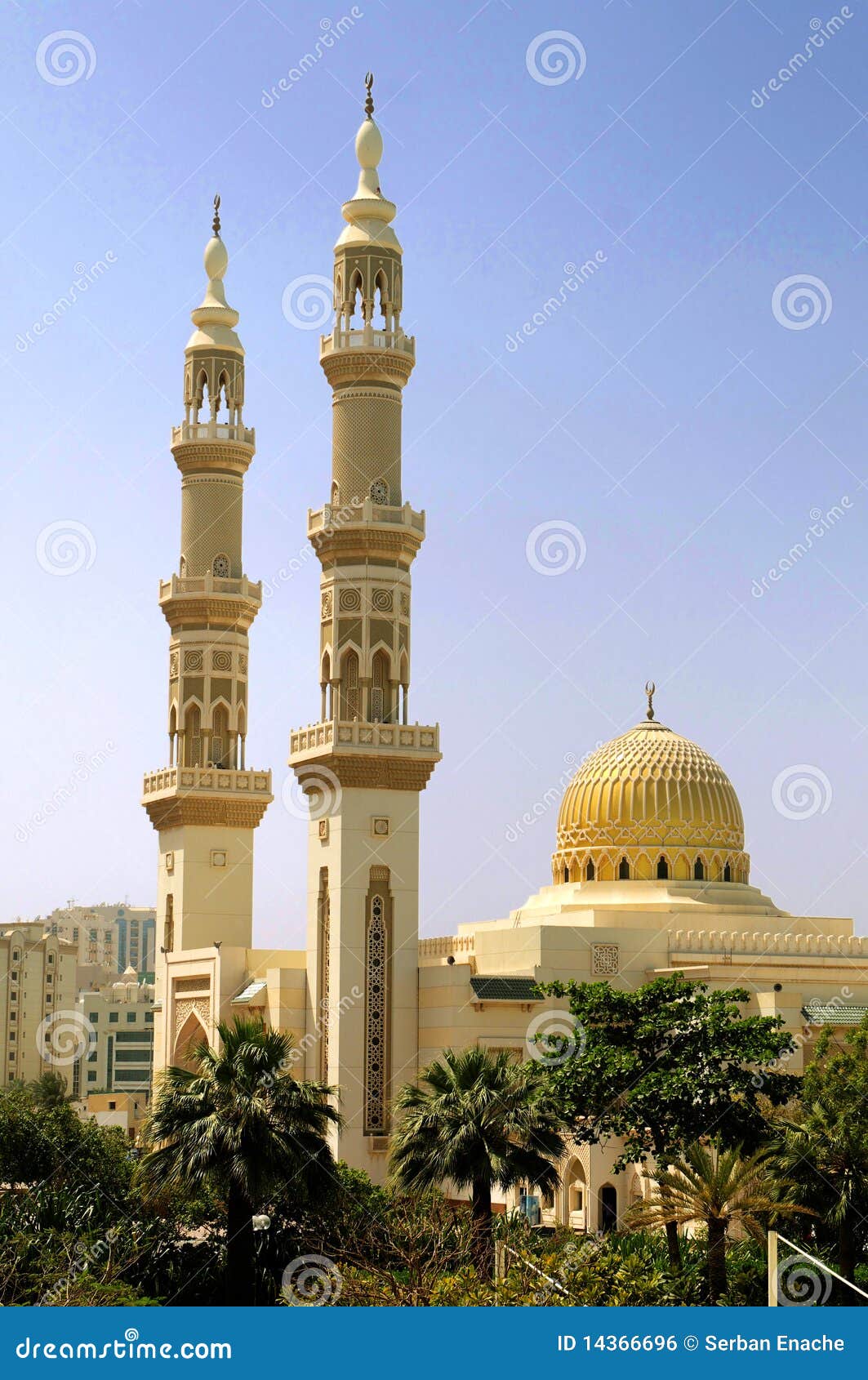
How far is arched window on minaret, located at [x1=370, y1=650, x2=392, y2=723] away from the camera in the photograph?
39875 millimetres

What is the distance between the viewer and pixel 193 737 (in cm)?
4722

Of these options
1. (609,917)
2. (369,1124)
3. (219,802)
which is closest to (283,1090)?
(369,1124)

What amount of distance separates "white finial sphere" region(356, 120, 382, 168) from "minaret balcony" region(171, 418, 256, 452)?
807 centimetres

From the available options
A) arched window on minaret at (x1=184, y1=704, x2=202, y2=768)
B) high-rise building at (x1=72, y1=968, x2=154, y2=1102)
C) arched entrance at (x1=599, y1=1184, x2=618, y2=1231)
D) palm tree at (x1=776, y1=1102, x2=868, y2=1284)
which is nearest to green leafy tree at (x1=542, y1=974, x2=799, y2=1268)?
palm tree at (x1=776, y1=1102, x2=868, y2=1284)

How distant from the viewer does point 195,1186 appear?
27.2 m

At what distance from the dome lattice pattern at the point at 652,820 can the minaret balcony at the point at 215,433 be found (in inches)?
444

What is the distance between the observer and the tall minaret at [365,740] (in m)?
38.4

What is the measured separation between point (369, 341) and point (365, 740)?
26.9 feet

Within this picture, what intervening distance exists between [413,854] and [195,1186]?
12871 millimetres

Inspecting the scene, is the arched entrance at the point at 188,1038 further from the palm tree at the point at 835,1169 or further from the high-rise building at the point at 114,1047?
the high-rise building at the point at 114,1047

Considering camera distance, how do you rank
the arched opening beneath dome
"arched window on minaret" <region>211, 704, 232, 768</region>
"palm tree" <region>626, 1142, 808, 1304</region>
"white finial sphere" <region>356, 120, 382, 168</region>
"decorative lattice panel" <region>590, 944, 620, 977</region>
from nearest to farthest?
"palm tree" <region>626, 1142, 808, 1304</region> < "decorative lattice panel" <region>590, 944, 620, 977</region> < "white finial sphere" <region>356, 120, 382, 168</region> < the arched opening beneath dome < "arched window on minaret" <region>211, 704, 232, 768</region>

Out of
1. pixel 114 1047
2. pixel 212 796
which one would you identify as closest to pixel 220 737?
pixel 212 796

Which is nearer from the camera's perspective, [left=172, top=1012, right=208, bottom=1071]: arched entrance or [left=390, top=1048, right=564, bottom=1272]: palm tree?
[left=390, top=1048, right=564, bottom=1272]: palm tree

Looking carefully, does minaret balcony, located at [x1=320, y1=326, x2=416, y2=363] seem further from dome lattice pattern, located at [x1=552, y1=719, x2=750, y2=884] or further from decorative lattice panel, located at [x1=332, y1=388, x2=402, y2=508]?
dome lattice pattern, located at [x1=552, y1=719, x2=750, y2=884]
